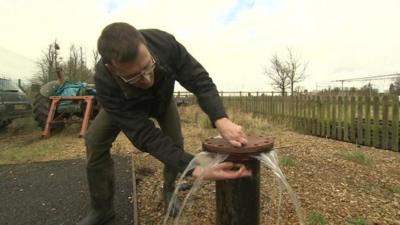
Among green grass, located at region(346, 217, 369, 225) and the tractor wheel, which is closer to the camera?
green grass, located at region(346, 217, 369, 225)

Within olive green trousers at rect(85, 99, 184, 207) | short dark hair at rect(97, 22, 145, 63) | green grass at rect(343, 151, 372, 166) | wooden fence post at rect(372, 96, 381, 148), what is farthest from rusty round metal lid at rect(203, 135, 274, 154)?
wooden fence post at rect(372, 96, 381, 148)

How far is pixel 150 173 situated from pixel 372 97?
6124mm

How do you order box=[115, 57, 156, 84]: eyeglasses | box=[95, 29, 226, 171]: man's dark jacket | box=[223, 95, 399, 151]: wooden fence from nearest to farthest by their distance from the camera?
box=[115, 57, 156, 84]: eyeglasses < box=[95, 29, 226, 171]: man's dark jacket < box=[223, 95, 399, 151]: wooden fence

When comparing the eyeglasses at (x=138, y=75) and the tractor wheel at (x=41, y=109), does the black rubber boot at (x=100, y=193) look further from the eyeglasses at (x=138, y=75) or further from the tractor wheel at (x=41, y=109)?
the tractor wheel at (x=41, y=109)

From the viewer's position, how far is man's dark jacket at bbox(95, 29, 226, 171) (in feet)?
7.91

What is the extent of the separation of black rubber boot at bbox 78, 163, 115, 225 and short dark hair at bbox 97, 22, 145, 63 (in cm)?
148

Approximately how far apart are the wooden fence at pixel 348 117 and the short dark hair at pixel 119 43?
7.60 meters

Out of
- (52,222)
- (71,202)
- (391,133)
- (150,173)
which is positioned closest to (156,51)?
(52,222)

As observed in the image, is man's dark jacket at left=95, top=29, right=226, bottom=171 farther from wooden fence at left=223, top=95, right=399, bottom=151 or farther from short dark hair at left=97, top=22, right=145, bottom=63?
wooden fence at left=223, top=95, right=399, bottom=151

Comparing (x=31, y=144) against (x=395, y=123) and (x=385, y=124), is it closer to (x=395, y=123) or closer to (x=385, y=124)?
(x=385, y=124)

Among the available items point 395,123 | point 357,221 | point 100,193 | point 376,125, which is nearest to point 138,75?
point 100,193

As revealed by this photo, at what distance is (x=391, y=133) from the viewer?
8.62 metres

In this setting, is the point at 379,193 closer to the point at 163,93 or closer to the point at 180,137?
the point at 180,137

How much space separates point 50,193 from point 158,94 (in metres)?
2.50
